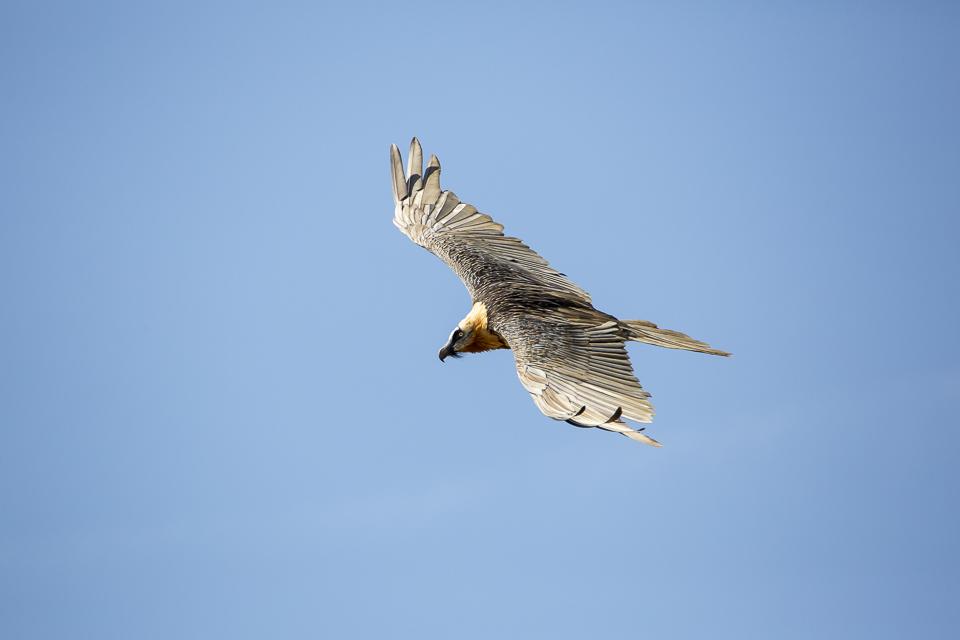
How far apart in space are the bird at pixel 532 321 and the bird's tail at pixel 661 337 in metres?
0.02

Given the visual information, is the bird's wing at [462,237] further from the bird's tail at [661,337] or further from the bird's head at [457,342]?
the bird's tail at [661,337]

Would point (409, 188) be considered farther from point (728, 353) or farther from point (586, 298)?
point (728, 353)

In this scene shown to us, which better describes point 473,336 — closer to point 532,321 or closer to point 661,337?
point 532,321

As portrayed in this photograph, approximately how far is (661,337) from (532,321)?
7.21 feet

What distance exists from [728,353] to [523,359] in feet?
11.3

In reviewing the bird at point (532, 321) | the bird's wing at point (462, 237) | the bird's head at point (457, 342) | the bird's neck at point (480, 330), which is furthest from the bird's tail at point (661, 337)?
the bird's head at point (457, 342)

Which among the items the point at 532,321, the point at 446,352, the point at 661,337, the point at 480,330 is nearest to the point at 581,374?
the point at 532,321

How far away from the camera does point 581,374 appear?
18656mm

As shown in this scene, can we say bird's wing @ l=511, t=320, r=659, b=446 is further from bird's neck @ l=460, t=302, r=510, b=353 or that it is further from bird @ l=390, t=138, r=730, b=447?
bird's neck @ l=460, t=302, r=510, b=353

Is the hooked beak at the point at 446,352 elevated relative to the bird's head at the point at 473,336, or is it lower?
lower

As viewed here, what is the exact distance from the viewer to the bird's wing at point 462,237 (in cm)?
2238

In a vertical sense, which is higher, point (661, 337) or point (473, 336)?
point (473, 336)

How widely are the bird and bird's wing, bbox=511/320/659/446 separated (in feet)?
0.05

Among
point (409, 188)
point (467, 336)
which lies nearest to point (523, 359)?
point (467, 336)
